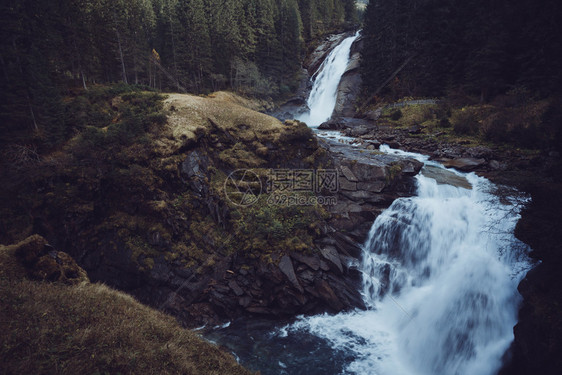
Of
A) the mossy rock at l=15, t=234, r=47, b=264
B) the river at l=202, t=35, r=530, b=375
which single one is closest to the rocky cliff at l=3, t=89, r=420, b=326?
the river at l=202, t=35, r=530, b=375

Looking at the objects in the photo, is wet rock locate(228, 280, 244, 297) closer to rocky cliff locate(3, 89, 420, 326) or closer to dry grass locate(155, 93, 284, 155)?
rocky cliff locate(3, 89, 420, 326)

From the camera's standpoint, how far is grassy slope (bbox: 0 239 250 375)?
5.15 meters

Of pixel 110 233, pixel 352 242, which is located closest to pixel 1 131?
pixel 110 233

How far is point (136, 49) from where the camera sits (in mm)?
30438

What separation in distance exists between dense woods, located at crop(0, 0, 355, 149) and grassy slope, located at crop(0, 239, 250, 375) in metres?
14.5

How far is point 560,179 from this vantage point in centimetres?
809

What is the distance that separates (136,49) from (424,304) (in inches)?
1505

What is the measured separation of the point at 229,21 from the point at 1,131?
107ft

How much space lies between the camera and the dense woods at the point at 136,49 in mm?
16625

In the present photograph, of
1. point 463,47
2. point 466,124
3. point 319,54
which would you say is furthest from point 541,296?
point 319,54

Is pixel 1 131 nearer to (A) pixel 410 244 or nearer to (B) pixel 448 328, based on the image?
(A) pixel 410 244

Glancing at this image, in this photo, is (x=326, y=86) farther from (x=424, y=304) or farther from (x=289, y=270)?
(x=424, y=304)

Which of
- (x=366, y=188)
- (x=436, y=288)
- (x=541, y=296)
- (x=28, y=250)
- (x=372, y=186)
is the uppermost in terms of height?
(x=28, y=250)

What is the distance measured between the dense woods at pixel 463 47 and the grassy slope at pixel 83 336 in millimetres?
31628
